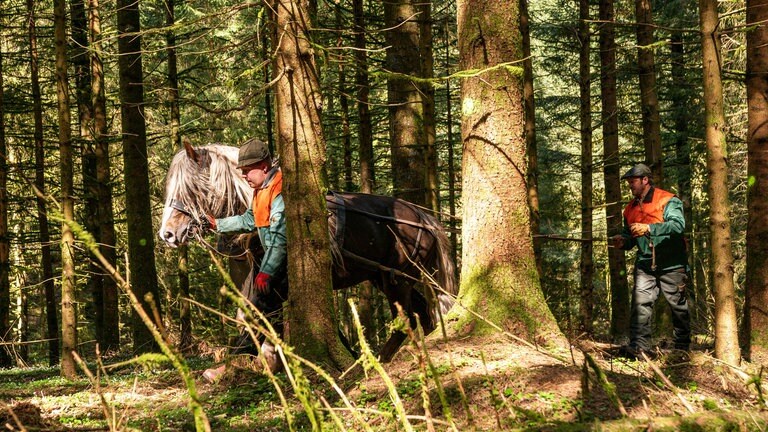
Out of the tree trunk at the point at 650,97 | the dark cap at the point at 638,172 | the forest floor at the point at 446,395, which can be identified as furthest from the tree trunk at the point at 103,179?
the tree trunk at the point at 650,97

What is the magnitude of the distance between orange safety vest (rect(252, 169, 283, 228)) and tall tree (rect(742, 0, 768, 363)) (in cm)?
581

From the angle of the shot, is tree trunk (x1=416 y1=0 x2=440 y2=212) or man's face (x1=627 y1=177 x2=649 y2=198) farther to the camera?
tree trunk (x1=416 y1=0 x2=440 y2=212)

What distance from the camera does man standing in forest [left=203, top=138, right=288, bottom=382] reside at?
692 centimetres

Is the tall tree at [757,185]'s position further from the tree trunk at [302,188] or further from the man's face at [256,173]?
the man's face at [256,173]

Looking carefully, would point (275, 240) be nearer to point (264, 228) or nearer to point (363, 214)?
point (264, 228)

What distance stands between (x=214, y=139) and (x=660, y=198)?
18.7 metres

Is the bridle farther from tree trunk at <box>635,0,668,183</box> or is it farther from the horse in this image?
tree trunk at <box>635,0,668,183</box>

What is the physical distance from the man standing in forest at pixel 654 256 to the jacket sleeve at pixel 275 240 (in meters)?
3.80

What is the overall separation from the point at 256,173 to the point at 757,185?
19.9ft

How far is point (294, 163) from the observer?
6363 mm

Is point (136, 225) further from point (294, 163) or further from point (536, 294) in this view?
point (536, 294)

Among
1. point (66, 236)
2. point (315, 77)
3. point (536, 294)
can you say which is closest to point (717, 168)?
point (536, 294)

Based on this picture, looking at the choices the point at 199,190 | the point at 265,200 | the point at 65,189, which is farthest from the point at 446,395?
the point at 65,189

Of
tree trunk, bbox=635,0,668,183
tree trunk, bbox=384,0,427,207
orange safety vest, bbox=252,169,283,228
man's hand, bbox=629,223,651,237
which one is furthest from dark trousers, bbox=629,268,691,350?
tree trunk, bbox=635,0,668,183
